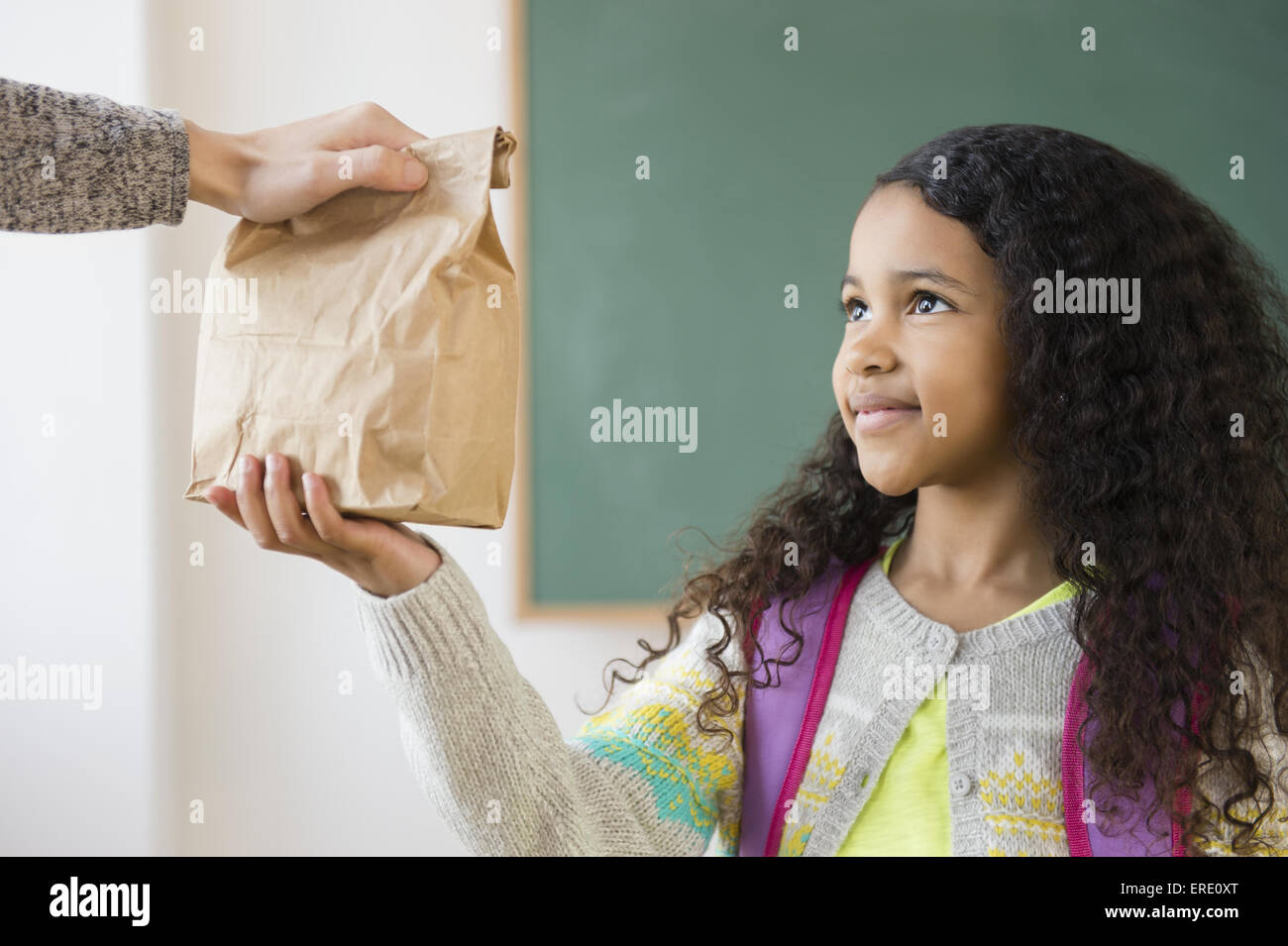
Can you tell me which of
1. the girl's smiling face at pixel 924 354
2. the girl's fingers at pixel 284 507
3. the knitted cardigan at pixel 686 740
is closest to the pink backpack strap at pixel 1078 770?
the knitted cardigan at pixel 686 740

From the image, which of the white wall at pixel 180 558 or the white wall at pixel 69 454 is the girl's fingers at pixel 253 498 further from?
the white wall at pixel 69 454

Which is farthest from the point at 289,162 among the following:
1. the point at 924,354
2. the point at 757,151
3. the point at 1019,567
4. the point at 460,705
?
the point at 757,151

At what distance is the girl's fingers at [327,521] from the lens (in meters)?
0.67

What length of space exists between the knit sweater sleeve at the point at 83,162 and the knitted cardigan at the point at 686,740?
30 cm

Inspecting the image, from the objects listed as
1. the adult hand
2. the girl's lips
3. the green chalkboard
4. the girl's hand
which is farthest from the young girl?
the green chalkboard

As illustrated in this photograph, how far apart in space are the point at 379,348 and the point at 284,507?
4.6 inches

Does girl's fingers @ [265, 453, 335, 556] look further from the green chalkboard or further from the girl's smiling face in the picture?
the green chalkboard

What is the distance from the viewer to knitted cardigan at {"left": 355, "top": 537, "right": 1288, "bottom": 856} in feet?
2.44

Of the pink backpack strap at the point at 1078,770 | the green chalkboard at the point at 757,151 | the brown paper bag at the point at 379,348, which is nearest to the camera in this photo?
the brown paper bag at the point at 379,348

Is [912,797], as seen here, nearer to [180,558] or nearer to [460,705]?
[460,705]

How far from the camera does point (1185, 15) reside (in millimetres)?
1503

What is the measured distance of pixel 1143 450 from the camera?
2.93 feet

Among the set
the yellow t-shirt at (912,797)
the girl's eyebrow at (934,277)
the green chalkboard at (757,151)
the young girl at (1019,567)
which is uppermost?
the green chalkboard at (757,151)

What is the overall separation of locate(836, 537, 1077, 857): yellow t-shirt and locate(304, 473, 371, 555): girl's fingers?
46cm
